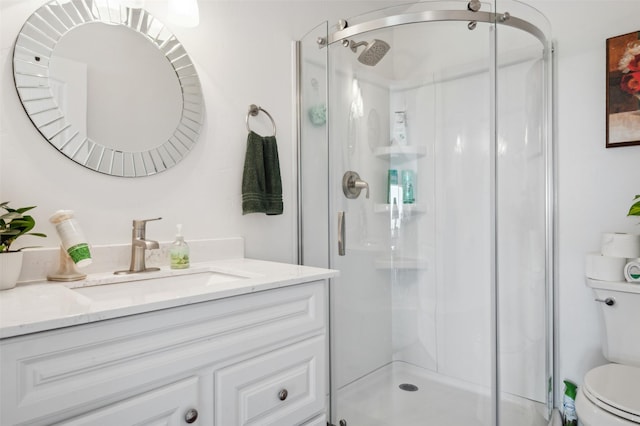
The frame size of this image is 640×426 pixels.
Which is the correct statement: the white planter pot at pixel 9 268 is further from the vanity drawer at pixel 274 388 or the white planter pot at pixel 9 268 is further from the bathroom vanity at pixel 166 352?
the vanity drawer at pixel 274 388

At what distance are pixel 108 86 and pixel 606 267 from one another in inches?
80.5

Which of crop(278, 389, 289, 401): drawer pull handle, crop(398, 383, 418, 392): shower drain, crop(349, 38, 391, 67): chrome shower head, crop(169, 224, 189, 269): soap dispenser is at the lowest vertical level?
crop(398, 383, 418, 392): shower drain

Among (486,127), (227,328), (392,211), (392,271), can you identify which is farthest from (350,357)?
(486,127)

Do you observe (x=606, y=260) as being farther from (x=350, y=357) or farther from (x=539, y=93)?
(x=350, y=357)

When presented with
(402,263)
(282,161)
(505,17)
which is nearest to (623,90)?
(505,17)

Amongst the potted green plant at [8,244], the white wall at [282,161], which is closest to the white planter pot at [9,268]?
the potted green plant at [8,244]

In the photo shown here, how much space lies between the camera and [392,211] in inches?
67.0

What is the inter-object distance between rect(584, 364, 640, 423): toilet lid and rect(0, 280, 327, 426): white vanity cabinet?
2.98 ft

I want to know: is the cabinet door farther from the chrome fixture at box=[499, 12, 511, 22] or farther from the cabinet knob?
the chrome fixture at box=[499, 12, 511, 22]

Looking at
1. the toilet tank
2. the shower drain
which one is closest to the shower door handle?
the shower drain

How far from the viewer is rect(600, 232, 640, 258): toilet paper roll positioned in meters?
1.60

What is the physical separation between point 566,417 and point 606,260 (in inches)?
30.3

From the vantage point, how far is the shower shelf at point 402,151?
5.49 ft

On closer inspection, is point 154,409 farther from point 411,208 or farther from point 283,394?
point 411,208
